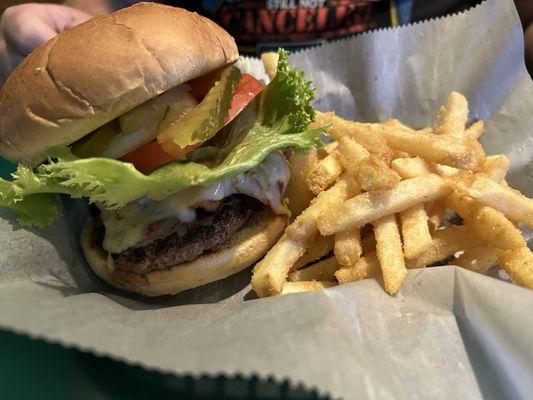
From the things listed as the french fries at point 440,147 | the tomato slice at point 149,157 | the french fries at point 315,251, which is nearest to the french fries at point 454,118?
the french fries at point 440,147

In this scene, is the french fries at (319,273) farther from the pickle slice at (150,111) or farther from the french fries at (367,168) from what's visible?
the pickle slice at (150,111)

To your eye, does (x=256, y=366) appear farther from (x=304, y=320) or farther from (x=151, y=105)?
(x=151, y=105)

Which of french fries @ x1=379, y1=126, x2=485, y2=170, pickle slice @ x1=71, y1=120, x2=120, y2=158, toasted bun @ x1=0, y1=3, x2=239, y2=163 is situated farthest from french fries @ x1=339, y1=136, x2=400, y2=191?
pickle slice @ x1=71, y1=120, x2=120, y2=158

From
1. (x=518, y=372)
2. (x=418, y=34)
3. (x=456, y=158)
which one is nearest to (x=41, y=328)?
(x=518, y=372)

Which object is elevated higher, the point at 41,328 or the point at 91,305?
the point at 41,328

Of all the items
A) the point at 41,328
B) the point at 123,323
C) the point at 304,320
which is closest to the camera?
the point at 41,328
